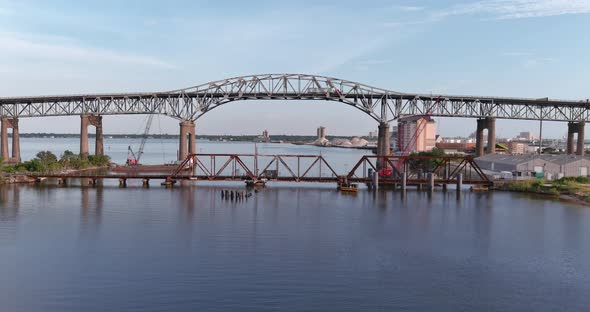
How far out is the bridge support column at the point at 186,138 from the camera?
102625 mm

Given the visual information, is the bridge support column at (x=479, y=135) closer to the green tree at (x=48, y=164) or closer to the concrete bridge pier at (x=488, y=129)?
the concrete bridge pier at (x=488, y=129)

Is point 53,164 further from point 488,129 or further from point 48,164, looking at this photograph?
point 488,129

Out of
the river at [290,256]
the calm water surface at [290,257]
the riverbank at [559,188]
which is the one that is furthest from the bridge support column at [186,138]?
the riverbank at [559,188]

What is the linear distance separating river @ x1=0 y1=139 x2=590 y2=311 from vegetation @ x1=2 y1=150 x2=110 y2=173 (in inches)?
1142

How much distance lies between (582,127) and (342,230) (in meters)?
83.4

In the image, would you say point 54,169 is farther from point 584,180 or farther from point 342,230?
point 584,180

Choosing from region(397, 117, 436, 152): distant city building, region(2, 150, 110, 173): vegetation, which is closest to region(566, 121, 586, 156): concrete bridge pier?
region(397, 117, 436, 152): distant city building

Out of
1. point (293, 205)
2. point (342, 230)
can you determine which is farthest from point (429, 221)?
point (293, 205)

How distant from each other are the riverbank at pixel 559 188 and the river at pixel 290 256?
10.7 meters

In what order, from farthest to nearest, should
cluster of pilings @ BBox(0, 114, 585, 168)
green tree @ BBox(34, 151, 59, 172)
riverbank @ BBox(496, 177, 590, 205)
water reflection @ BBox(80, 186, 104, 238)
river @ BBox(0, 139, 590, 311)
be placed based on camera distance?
cluster of pilings @ BBox(0, 114, 585, 168), green tree @ BBox(34, 151, 59, 172), riverbank @ BBox(496, 177, 590, 205), water reflection @ BBox(80, 186, 104, 238), river @ BBox(0, 139, 590, 311)

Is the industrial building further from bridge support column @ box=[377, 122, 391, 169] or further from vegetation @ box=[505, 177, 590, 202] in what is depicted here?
bridge support column @ box=[377, 122, 391, 169]

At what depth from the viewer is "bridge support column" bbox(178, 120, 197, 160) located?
102625 millimetres

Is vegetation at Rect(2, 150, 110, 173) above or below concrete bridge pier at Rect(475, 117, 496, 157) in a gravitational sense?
below

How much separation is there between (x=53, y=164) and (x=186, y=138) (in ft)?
82.9
